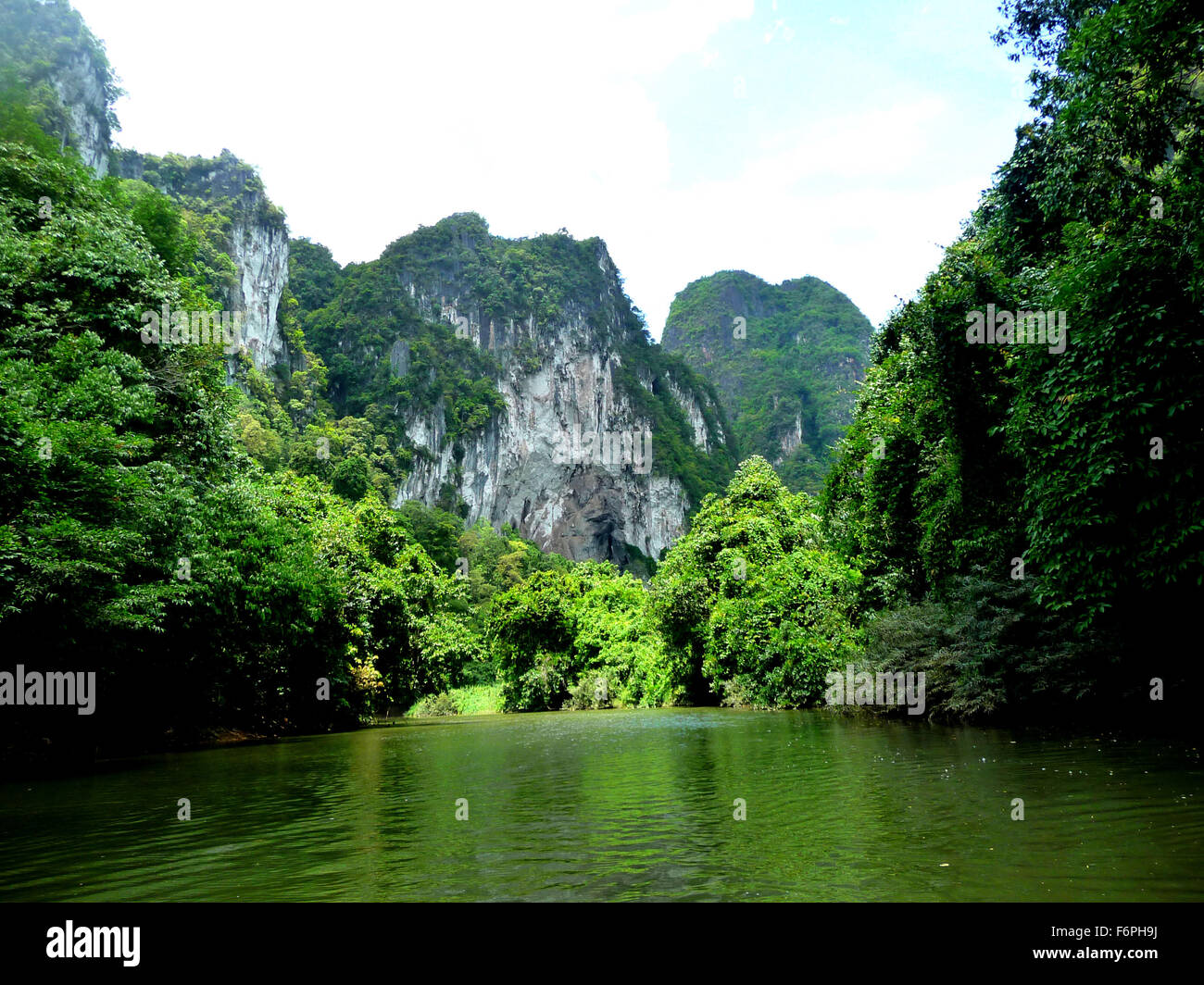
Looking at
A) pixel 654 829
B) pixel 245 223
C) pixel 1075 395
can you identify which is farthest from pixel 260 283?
pixel 654 829

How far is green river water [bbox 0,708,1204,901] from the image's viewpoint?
4.50m

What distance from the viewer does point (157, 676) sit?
59.1 feet

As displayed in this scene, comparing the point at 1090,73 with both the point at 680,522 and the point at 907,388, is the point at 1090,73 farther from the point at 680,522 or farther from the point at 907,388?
the point at 680,522

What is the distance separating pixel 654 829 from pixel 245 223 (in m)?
99.9

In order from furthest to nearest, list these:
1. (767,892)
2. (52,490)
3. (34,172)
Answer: (34,172)
(52,490)
(767,892)

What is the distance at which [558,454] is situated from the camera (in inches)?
4311

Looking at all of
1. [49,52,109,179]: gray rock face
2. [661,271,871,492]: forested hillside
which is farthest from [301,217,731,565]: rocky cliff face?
[49,52,109,179]: gray rock face

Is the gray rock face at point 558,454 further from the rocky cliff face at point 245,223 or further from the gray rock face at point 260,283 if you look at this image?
the rocky cliff face at point 245,223

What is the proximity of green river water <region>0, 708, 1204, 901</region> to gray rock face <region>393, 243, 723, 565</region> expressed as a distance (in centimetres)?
8796

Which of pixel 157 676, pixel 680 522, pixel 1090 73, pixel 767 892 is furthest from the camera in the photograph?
pixel 680 522

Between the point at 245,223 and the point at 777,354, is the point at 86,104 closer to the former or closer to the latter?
the point at 245,223

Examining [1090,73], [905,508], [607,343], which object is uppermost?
[607,343]
